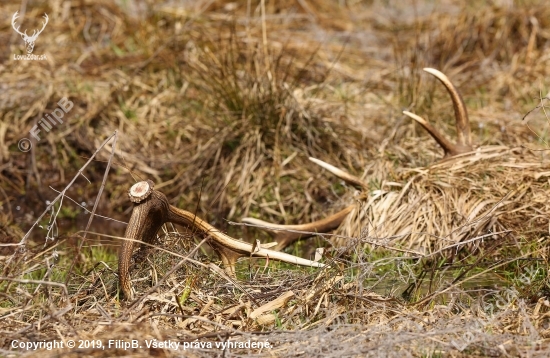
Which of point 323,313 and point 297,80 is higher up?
point 297,80

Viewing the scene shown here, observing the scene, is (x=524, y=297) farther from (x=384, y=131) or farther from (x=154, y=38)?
(x=154, y=38)

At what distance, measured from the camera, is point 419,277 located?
3291 mm

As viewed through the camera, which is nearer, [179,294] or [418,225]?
[179,294]

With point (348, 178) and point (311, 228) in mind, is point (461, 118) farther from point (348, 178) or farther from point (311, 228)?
point (311, 228)

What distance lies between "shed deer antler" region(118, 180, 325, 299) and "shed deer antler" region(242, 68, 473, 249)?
61 cm

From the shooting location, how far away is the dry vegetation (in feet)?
9.13

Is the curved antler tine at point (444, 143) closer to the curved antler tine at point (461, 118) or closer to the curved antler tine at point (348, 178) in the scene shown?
the curved antler tine at point (461, 118)

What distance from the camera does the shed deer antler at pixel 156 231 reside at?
2.88m

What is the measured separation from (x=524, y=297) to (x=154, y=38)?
3.68 meters

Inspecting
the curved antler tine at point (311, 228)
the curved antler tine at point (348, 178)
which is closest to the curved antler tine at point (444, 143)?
the curved antler tine at point (348, 178)

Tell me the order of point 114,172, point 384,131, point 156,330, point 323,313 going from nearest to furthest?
point 156,330
point 323,313
point 384,131
point 114,172

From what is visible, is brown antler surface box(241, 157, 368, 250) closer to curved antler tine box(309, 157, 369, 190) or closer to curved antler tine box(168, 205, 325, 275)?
curved antler tine box(309, 157, 369, 190)

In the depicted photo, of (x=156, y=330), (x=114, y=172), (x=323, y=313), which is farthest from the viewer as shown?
(x=114, y=172)

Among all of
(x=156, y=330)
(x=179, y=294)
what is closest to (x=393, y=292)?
(x=179, y=294)
